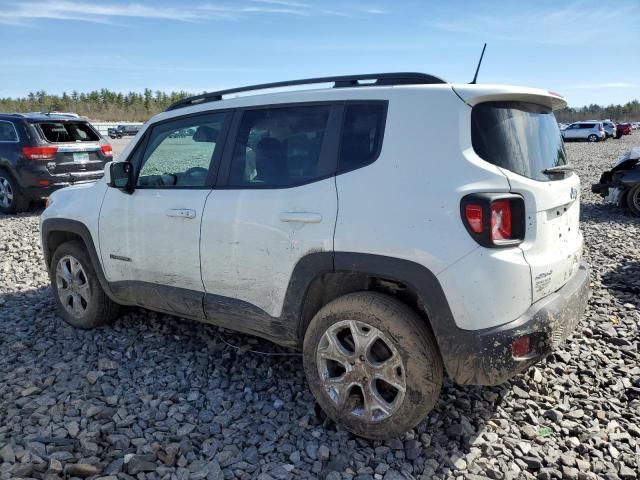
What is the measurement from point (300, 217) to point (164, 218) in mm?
1221

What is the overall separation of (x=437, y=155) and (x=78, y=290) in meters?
3.43

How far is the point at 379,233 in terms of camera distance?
2646mm

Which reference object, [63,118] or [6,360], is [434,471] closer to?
[6,360]

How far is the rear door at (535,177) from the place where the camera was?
2.56 meters

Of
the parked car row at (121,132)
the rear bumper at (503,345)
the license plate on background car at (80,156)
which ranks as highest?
the license plate on background car at (80,156)

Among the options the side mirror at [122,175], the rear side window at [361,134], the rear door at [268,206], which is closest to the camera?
the rear side window at [361,134]

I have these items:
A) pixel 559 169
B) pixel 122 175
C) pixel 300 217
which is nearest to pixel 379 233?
pixel 300 217

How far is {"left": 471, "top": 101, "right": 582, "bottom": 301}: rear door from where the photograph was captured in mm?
2562

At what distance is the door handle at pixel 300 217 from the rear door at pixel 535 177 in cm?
92

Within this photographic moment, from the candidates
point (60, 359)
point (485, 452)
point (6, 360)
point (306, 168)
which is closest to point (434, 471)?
point (485, 452)

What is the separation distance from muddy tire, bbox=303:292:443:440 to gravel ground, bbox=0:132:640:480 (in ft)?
0.62

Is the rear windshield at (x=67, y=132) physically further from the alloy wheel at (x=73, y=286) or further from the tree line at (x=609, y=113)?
the tree line at (x=609, y=113)

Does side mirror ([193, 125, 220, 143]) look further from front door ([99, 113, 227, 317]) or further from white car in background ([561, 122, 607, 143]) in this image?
white car in background ([561, 122, 607, 143])

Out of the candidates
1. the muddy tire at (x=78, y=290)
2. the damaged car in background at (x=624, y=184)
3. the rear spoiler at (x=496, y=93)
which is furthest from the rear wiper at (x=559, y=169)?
the damaged car in background at (x=624, y=184)
